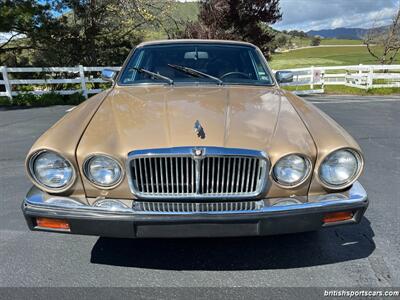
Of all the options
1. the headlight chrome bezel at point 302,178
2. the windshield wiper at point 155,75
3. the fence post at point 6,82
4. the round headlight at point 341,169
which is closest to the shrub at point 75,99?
the fence post at point 6,82

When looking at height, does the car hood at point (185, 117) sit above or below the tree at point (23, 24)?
below

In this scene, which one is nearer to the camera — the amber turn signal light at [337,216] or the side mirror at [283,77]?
the amber turn signal light at [337,216]

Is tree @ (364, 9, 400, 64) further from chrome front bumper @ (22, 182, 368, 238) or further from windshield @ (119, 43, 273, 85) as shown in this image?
chrome front bumper @ (22, 182, 368, 238)

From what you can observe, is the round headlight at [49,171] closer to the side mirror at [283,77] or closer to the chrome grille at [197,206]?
the chrome grille at [197,206]

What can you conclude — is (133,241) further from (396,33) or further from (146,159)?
(396,33)

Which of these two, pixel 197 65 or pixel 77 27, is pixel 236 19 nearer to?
pixel 77 27

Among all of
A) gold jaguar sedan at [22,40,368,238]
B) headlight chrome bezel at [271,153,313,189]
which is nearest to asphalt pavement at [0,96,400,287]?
gold jaguar sedan at [22,40,368,238]

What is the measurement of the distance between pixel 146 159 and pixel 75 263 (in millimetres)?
1087

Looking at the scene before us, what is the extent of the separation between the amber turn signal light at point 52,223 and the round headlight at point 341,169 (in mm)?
1639

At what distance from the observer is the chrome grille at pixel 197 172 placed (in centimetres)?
200

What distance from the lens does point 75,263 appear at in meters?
2.48

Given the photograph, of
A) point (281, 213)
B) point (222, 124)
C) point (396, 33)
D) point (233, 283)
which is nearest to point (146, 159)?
point (222, 124)

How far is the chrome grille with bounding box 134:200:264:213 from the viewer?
2.03 m

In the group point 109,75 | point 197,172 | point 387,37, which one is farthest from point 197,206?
point 387,37
